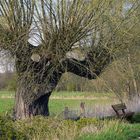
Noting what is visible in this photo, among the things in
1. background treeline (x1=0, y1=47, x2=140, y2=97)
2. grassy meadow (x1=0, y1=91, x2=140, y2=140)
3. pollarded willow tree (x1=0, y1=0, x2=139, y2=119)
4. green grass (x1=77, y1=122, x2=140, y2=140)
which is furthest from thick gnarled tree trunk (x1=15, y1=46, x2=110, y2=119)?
green grass (x1=77, y1=122, x2=140, y2=140)

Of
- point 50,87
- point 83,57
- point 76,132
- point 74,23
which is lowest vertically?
point 76,132

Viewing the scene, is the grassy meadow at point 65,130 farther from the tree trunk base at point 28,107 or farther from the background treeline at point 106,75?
the background treeline at point 106,75

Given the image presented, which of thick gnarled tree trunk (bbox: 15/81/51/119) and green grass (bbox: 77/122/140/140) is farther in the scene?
thick gnarled tree trunk (bbox: 15/81/51/119)

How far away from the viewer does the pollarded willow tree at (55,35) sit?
15.2 meters

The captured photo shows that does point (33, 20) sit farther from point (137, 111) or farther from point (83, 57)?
point (137, 111)

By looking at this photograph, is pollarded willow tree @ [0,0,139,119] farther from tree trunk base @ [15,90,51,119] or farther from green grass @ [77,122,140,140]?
green grass @ [77,122,140,140]

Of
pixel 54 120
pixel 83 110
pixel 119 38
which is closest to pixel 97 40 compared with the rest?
pixel 119 38

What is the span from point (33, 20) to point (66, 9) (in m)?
1.24

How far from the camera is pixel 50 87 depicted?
16.4m

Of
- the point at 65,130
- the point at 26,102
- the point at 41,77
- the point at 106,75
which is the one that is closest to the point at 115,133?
the point at 65,130

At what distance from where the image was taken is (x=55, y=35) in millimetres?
15344

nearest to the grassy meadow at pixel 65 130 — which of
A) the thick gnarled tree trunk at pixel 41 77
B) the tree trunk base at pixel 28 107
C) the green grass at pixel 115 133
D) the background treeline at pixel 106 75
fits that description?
the green grass at pixel 115 133

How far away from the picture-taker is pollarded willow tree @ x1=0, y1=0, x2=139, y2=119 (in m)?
15.2

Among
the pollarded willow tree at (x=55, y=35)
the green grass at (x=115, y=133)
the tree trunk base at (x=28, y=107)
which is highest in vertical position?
the pollarded willow tree at (x=55, y=35)
